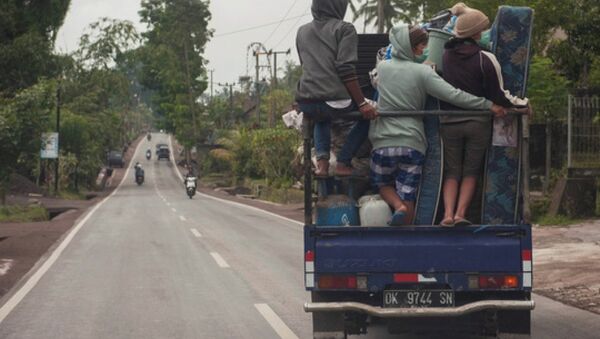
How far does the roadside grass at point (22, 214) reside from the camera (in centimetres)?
3207

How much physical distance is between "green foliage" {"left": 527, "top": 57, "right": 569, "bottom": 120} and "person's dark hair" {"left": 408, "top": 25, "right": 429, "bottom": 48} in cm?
1709

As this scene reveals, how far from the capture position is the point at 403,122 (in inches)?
284

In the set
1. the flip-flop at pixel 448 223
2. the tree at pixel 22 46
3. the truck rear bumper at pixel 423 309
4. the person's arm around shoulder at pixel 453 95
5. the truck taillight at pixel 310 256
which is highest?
the tree at pixel 22 46

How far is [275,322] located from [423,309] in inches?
112

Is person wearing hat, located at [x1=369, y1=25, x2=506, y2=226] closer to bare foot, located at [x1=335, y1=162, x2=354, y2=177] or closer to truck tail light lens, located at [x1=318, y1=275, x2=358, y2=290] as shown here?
bare foot, located at [x1=335, y1=162, x2=354, y2=177]

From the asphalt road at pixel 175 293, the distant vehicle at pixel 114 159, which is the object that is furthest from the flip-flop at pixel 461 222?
the distant vehicle at pixel 114 159

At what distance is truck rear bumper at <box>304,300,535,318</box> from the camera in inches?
271

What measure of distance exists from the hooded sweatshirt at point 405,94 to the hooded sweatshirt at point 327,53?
30cm

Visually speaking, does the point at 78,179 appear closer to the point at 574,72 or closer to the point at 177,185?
the point at 177,185

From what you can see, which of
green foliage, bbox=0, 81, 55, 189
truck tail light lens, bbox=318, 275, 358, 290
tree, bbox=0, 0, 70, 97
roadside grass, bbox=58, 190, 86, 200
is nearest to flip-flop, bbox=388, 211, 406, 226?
truck tail light lens, bbox=318, 275, 358, 290

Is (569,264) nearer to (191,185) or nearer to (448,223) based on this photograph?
(448,223)

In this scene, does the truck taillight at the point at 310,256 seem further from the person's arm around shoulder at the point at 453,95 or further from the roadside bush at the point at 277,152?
the roadside bush at the point at 277,152

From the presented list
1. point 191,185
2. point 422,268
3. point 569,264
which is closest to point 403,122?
point 422,268

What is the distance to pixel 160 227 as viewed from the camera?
82.4 ft
